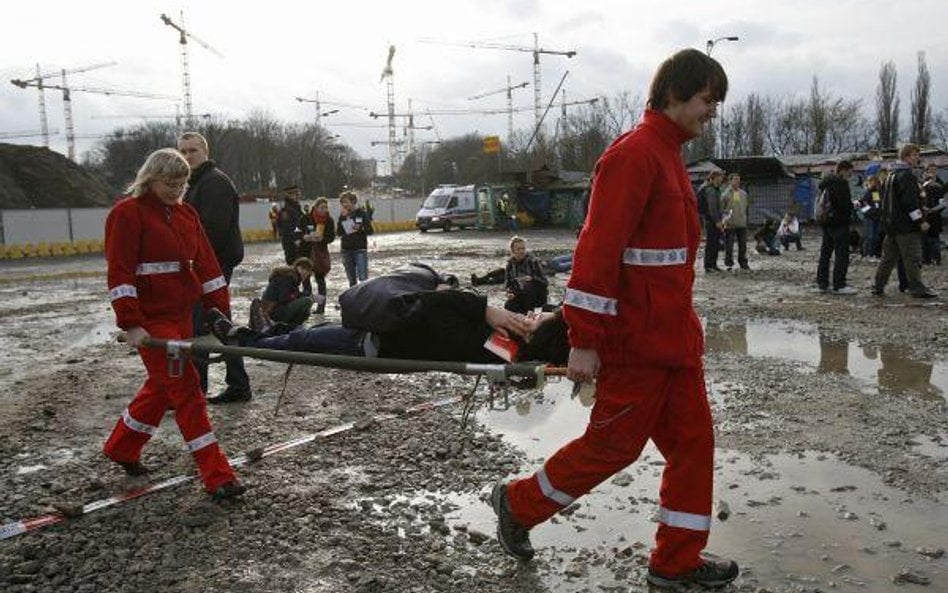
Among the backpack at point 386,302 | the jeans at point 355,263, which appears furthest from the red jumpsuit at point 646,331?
A: the jeans at point 355,263

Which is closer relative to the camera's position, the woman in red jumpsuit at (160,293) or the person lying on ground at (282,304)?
the woman in red jumpsuit at (160,293)

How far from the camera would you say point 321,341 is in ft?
13.8

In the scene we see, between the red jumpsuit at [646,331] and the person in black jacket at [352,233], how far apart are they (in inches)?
377

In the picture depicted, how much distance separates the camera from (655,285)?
3.23 meters

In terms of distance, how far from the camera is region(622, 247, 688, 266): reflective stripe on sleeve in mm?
3240

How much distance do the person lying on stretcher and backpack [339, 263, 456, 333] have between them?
37 millimetres

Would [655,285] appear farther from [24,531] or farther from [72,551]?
[24,531]

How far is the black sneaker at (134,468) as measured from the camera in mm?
4898

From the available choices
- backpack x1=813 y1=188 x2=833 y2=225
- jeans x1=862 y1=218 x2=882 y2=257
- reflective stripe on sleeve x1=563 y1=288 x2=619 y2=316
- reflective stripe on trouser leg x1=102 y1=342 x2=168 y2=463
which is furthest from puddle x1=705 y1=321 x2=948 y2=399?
jeans x1=862 y1=218 x2=882 y2=257

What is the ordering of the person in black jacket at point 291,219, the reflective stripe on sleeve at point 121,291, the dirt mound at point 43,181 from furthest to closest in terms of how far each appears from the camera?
the dirt mound at point 43,181
the person in black jacket at point 291,219
the reflective stripe on sleeve at point 121,291

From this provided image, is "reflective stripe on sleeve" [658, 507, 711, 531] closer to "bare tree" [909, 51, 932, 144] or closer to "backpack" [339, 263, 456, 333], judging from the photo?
"backpack" [339, 263, 456, 333]

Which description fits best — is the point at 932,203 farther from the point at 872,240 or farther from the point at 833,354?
the point at 833,354

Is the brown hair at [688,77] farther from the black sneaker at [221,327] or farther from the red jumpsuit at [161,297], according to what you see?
the red jumpsuit at [161,297]

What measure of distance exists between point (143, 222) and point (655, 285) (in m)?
2.95
